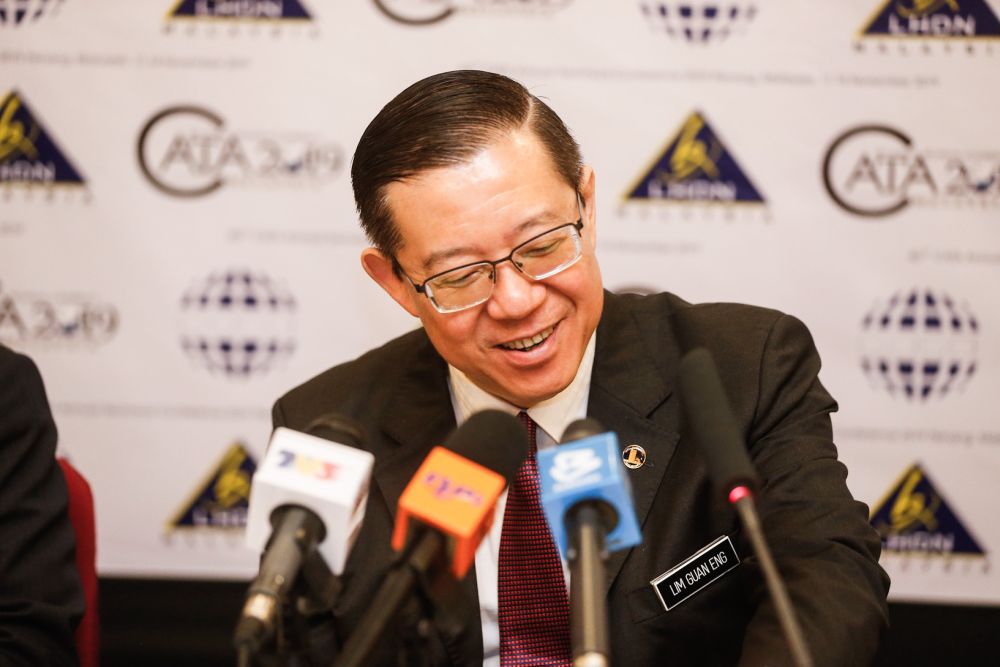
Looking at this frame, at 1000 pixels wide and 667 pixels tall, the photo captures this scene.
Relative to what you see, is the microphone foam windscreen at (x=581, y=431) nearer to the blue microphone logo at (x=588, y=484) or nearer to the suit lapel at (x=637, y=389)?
the blue microphone logo at (x=588, y=484)

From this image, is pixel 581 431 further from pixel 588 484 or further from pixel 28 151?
pixel 28 151

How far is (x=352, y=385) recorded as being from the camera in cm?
243

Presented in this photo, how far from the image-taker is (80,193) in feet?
11.5

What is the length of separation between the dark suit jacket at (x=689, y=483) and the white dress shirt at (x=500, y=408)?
0.03 metres

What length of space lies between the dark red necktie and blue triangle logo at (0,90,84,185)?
2.20m

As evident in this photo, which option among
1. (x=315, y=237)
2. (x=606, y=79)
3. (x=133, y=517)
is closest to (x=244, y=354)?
(x=315, y=237)

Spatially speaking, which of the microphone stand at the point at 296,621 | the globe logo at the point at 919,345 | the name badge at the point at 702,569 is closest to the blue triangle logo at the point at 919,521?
the globe logo at the point at 919,345

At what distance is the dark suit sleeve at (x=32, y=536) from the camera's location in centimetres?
201

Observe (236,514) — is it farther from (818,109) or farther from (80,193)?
(818,109)

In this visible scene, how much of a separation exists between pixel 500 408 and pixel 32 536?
93 centimetres

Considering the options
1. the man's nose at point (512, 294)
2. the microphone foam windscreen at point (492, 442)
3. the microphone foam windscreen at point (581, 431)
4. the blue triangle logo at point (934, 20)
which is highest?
the blue triangle logo at point (934, 20)

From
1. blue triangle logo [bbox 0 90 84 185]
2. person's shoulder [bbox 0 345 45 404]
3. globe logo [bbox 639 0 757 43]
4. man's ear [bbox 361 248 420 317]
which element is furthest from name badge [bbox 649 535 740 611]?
blue triangle logo [bbox 0 90 84 185]

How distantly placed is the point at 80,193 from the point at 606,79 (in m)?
1.74

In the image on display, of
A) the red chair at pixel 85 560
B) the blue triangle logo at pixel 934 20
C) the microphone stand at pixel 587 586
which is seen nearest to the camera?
the microphone stand at pixel 587 586
